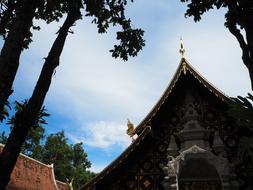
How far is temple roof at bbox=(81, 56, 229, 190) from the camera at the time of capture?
32.3ft

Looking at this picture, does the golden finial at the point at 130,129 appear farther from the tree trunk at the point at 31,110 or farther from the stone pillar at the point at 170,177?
the tree trunk at the point at 31,110

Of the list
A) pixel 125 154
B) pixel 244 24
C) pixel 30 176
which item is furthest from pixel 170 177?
pixel 30 176

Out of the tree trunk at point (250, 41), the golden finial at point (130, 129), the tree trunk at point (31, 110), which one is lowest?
the tree trunk at point (31, 110)

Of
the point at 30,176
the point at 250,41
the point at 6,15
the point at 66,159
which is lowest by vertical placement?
the point at 250,41

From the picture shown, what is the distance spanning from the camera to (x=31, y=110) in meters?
4.82

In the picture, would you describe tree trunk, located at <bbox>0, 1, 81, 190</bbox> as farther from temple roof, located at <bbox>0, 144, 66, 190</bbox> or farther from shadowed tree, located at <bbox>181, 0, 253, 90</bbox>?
temple roof, located at <bbox>0, 144, 66, 190</bbox>

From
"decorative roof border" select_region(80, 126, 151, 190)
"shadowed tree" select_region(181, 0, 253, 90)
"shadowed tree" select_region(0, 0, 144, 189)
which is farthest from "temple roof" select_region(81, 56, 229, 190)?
"shadowed tree" select_region(181, 0, 253, 90)

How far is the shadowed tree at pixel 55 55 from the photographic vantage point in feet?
14.6

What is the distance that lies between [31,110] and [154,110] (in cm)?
621

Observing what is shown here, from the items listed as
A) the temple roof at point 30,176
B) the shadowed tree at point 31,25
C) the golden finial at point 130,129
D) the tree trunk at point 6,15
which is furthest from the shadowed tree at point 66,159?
the tree trunk at point 6,15

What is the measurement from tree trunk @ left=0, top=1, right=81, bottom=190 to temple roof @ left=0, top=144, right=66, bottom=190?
48.2 feet

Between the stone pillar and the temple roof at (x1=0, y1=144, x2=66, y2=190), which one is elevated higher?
the temple roof at (x1=0, y1=144, x2=66, y2=190)

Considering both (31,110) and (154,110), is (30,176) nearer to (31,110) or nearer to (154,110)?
(154,110)

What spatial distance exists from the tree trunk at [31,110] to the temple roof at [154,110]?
16.7ft
